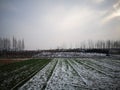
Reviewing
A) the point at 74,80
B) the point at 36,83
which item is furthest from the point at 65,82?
the point at 36,83

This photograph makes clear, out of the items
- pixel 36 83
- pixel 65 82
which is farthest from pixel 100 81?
pixel 36 83

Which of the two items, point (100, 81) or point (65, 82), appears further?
point (100, 81)

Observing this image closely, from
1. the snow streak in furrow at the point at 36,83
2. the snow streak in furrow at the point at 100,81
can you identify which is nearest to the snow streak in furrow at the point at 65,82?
the snow streak in furrow at the point at 36,83

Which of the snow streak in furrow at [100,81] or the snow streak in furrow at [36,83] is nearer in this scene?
the snow streak in furrow at [36,83]

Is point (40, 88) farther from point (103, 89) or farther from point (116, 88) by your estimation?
point (116, 88)

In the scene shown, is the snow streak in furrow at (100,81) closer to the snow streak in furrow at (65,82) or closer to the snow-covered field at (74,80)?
the snow-covered field at (74,80)

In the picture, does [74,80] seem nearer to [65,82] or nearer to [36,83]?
[65,82]

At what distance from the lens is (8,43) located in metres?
120

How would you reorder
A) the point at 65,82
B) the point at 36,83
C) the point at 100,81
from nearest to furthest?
the point at 36,83 < the point at 65,82 < the point at 100,81

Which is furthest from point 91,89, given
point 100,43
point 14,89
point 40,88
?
point 100,43

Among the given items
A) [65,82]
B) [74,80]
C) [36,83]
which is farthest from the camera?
[74,80]

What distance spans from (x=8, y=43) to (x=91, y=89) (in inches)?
4965

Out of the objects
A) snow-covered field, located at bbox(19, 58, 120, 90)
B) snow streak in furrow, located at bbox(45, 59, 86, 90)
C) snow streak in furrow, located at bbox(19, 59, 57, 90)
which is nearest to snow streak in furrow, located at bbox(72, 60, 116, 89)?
snow-covered field, located at bbox(19, 58, 120, 90)

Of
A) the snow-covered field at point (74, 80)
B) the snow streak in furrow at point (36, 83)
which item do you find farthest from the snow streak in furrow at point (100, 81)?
the snow streak in furrow at point (36, 83)
